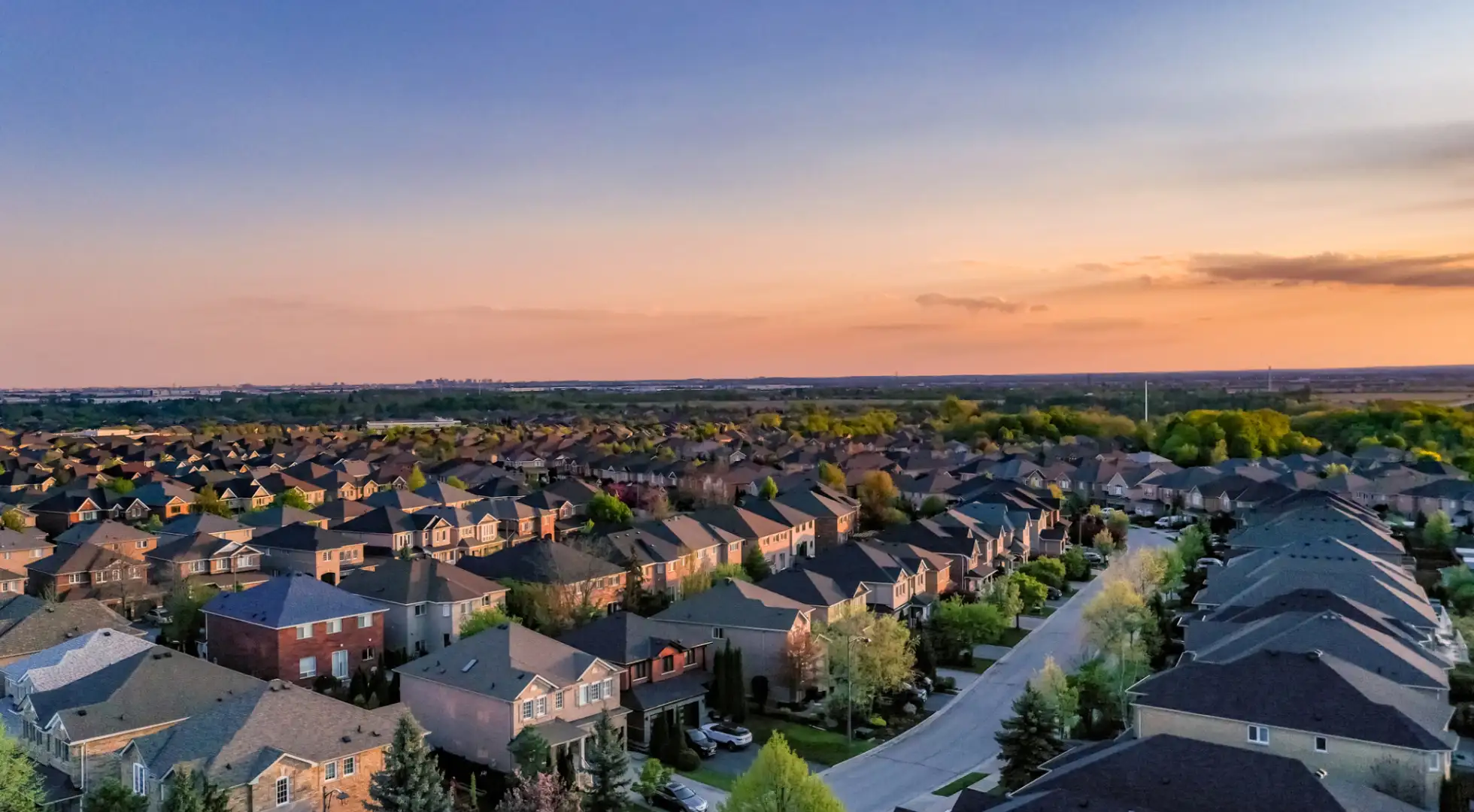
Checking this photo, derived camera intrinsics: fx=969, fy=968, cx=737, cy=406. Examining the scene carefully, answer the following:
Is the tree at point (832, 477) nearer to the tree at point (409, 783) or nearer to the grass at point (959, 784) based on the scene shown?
the grass at point (959, 784)

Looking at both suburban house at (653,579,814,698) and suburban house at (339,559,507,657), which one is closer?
suburban house at (653,579,814,698)

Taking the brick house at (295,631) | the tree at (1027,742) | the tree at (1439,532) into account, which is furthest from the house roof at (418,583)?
the tree at (1439,532)

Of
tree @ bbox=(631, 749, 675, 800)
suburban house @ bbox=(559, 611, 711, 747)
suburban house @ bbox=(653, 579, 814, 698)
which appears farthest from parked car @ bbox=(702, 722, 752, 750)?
tree @ bbox=(631, 749, 675, 800)

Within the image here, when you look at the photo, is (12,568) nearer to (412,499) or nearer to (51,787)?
(412,499)

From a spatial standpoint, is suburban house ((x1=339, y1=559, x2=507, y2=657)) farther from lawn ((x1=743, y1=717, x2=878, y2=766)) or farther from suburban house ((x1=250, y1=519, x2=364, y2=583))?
lawn ((x1=743, y1=717, x2=878, y2=766))

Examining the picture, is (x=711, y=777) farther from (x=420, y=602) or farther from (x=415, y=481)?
(x=415, y=481)
